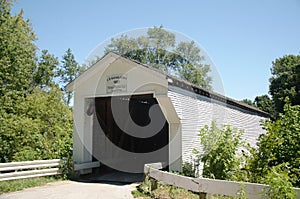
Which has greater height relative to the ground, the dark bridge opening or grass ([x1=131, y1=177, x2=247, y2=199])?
the dark bridge opening

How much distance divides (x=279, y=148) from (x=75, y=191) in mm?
5439

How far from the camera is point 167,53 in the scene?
3077cm

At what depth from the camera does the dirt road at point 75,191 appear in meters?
6.83

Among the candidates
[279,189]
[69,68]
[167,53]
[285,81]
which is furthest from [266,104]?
[279,189]

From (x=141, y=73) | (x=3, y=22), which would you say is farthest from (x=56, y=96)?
(x=141, y=73)

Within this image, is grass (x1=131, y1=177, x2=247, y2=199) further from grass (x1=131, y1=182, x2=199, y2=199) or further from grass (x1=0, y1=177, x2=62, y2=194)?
grass (x1=0, y1=177, x2=62, y2=194)

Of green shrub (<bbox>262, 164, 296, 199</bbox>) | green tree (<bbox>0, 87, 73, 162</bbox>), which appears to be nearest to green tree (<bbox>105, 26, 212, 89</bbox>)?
green tree (<bbox>0, 87, 73, 162</bbox>)

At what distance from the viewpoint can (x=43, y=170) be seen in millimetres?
8891

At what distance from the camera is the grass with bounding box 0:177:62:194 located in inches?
291

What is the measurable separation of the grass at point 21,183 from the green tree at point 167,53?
22.5 m

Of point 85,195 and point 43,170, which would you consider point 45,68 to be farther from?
point 85,195

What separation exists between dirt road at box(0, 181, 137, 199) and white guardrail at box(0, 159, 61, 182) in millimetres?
694

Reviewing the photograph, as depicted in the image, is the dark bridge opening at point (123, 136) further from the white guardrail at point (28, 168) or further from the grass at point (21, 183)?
the grass at point (21, 183)

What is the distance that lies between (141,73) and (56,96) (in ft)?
36.2
